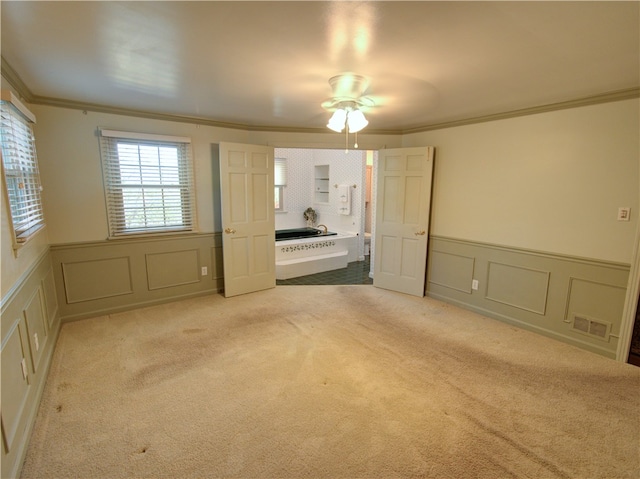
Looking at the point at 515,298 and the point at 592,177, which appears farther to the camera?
the point at 515,298

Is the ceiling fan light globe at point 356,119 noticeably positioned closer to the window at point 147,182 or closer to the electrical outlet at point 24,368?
the window at point 147,182

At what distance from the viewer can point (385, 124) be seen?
13.8 ft

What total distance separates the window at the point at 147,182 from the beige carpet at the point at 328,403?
1.13m

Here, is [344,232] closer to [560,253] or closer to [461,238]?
[461,238]

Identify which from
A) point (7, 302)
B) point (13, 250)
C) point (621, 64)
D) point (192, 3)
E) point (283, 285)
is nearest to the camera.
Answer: point (192, 3)

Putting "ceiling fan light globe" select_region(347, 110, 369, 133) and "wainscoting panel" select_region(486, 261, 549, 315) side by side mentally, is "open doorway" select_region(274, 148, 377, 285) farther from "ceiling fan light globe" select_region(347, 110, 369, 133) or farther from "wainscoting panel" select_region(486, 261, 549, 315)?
"ceiling fan light globe" select_region(347, 110, 369, 133)

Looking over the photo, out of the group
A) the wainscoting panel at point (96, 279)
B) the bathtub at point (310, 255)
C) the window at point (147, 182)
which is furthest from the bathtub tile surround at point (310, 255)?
the wainscoting panel at point (96, 279)

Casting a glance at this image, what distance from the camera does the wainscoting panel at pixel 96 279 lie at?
3.38 m

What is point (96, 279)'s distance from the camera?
139 inches

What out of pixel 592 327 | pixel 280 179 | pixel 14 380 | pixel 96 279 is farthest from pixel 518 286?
pixel 280 179

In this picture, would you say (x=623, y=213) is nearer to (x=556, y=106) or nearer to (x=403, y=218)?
(x=556, y=106)

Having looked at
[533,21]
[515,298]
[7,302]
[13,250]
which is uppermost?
[533,21]

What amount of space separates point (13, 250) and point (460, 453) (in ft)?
9.51

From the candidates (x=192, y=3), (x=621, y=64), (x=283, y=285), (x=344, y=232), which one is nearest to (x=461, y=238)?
(x=621, y=64)
